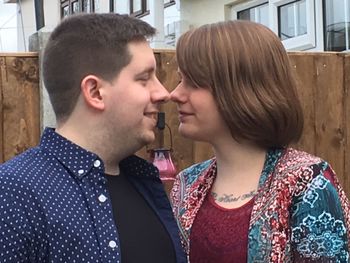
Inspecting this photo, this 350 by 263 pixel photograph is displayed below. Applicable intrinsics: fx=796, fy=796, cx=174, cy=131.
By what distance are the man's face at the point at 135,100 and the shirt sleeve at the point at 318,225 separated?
21.6 inches

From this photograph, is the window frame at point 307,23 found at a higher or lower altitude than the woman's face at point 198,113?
higher

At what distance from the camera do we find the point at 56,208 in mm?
1778

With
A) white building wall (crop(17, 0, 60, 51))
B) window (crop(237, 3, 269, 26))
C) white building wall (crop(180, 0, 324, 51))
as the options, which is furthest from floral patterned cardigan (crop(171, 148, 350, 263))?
white building wall (crop(17, 0, 60, 51))

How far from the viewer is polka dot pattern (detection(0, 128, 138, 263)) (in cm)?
171

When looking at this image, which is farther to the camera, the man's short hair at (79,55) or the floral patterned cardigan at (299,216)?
the floral patterned cardigan at (299,216)

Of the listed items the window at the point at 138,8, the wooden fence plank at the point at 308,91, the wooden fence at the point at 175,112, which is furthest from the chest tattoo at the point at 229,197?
the window at the point at 138,8

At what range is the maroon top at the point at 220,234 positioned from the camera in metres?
2.40

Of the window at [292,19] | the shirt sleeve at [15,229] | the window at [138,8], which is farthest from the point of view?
the window at [138,8]

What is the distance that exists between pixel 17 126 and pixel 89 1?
12125 millimetres

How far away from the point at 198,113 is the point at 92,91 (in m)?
0.65

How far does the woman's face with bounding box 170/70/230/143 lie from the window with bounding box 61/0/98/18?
12838 millimetres

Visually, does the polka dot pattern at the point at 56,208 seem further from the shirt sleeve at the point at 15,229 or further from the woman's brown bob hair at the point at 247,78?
the woman's brown bob hair at the point at 247,78

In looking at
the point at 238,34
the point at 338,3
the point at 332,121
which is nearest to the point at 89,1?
the point at 338,3

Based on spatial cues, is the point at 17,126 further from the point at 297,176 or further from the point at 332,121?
the point at 297,176
